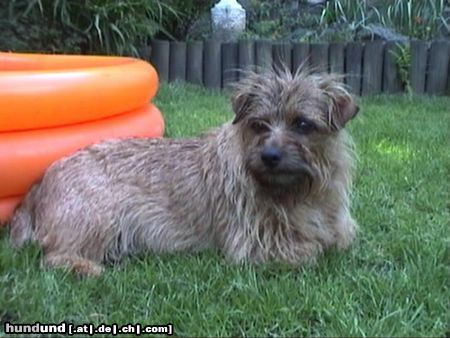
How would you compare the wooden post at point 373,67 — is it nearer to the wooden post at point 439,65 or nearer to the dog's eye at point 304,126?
the wooden post at point 439,65

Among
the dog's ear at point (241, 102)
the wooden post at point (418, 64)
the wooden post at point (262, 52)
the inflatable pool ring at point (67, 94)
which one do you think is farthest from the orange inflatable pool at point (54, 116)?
the wooden post at point (418, 64)

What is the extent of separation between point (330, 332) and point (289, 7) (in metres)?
9.39

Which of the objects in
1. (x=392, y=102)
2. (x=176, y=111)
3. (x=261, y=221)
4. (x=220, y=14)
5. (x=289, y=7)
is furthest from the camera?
(x=289, y=7)

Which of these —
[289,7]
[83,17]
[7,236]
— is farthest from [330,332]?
[289,7]

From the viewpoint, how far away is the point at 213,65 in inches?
376

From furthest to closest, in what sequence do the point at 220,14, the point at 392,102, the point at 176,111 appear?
the point at 220,14 → the point at 392,102 → the point at 176,111

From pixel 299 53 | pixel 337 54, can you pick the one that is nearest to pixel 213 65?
pixel 299 53

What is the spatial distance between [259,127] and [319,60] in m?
5.90

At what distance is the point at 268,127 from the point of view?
3.55 m

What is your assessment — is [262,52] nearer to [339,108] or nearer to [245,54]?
[245,54]

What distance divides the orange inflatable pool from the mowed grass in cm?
36

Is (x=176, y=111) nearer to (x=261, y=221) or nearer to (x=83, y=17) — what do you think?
→ (x=83, y=17)

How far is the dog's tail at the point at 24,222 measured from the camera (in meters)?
3.91

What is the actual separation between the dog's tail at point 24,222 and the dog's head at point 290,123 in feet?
3.92
